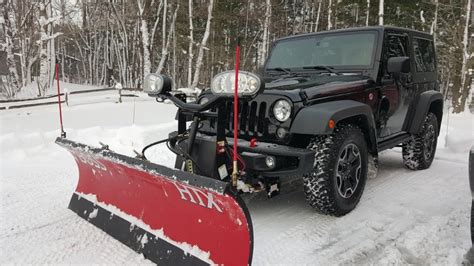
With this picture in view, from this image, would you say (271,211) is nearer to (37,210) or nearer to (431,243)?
(431,243)

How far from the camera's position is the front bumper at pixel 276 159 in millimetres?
3143

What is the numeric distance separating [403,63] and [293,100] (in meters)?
1.53

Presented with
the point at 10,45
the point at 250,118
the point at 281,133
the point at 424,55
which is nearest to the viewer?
the point at 281,133

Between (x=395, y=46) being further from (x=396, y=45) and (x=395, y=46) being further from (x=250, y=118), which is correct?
(x=250, y=118)

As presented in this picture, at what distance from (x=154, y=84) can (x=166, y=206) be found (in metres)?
1.21

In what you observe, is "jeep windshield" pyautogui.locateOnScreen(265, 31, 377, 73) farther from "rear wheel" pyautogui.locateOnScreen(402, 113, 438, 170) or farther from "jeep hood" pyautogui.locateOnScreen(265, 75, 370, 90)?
"rear wheel" pyautogui.locateOnScreen(402, 113, 438, 170)

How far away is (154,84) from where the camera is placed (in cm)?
355

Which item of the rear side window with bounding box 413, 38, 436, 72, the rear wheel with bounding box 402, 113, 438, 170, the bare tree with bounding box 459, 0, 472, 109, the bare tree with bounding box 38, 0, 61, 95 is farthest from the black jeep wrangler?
the bare tree with bounding box 38, 0, 61, 95

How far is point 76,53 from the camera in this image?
48875 millimetres

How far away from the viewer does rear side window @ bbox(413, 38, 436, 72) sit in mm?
5270

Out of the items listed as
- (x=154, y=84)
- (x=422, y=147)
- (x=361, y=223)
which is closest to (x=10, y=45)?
(x=154, y=84)

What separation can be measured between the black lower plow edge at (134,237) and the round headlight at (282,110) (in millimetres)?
1383

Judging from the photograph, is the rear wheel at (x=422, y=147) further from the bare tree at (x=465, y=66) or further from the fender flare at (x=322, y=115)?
the bare tree at (x=465, y=66)

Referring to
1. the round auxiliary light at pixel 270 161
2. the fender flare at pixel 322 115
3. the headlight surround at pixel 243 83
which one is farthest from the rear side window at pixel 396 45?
the headlight surround at pixel 243 83
